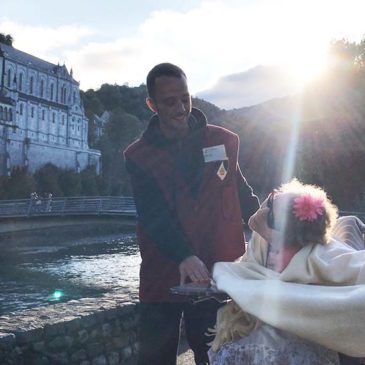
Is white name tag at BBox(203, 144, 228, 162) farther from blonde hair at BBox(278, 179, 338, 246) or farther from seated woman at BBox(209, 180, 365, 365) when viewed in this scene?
blonde hair at BBox(278, 179, 338, 246)

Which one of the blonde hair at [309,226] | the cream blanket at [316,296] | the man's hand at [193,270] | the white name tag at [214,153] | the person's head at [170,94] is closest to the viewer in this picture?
the cream blanket at [316,296]

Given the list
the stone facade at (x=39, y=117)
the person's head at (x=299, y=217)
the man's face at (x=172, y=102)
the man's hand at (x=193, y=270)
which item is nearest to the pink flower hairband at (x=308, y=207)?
the person's head at (x=299, y=217)

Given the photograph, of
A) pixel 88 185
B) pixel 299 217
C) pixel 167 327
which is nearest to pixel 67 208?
pixel 88 185

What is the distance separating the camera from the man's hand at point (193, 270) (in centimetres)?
264

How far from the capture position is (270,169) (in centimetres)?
3862

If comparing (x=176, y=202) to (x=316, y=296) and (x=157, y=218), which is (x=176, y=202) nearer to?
(x=157, y=218)

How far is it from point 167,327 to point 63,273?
22426mm

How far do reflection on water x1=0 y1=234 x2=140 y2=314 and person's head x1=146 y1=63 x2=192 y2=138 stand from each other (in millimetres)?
10708

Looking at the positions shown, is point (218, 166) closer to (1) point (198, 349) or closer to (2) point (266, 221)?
(2) point (266, 221)

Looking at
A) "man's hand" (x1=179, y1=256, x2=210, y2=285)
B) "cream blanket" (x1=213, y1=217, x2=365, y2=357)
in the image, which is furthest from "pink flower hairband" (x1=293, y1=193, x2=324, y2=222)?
"man's hand" (x1=179, y1=256, x2=210, y2=285)

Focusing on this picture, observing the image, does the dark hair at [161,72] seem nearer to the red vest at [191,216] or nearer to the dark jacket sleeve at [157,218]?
the red vest at [191,216]

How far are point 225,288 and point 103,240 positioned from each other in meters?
39.4

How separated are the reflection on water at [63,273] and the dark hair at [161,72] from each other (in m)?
10.8

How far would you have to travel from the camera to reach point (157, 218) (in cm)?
285
